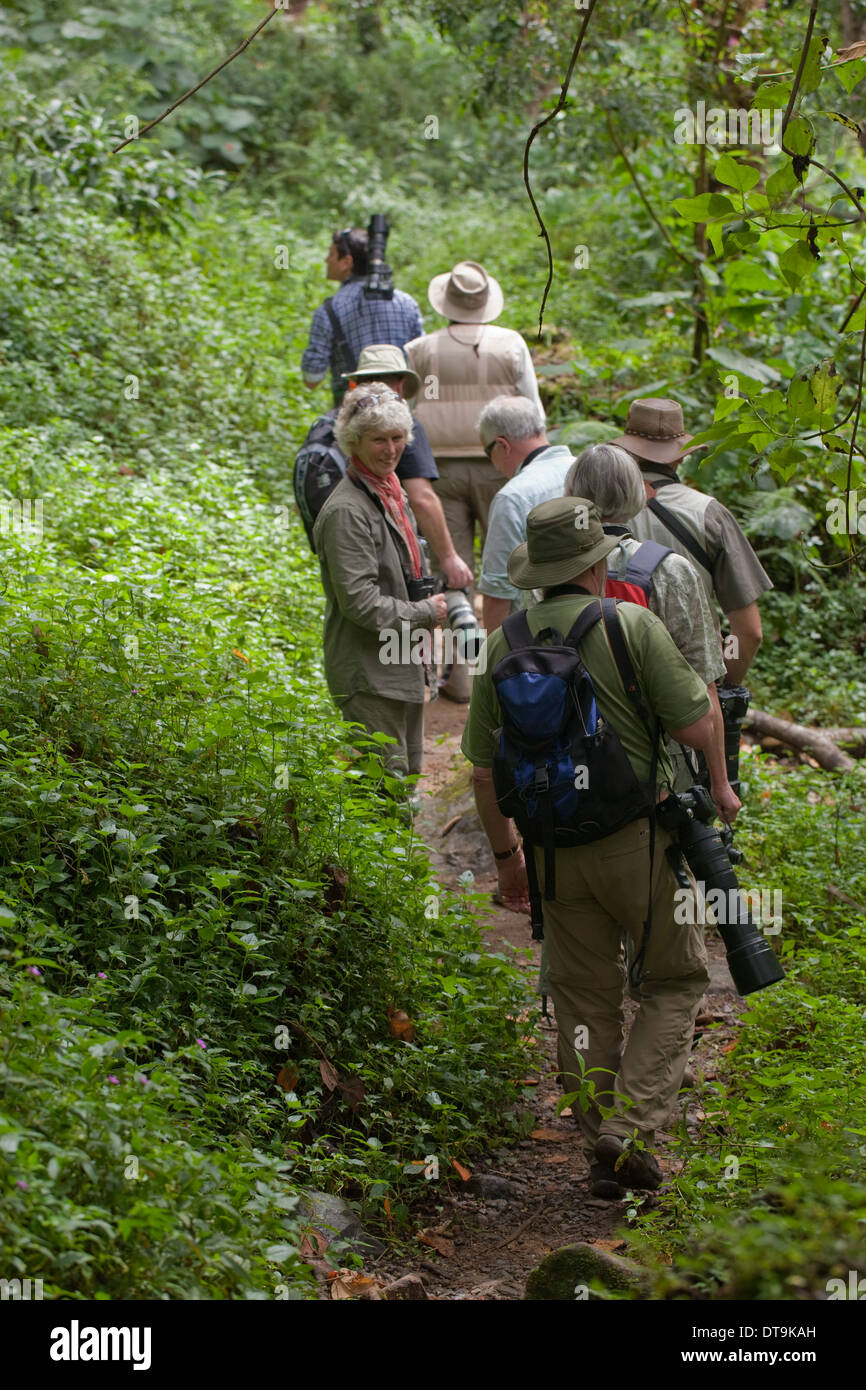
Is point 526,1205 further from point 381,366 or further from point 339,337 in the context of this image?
point 339,337

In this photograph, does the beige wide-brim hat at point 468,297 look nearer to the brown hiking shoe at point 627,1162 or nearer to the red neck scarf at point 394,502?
the red neck scarf at point 394,502

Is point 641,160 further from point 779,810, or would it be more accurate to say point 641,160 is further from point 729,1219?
point 729,1219

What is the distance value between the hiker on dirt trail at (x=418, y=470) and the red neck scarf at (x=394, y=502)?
0.90m

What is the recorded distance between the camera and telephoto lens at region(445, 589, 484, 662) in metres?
7.38

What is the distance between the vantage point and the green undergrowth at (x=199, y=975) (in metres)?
2.79

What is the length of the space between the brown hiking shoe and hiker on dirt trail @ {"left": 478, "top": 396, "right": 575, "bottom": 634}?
237cm

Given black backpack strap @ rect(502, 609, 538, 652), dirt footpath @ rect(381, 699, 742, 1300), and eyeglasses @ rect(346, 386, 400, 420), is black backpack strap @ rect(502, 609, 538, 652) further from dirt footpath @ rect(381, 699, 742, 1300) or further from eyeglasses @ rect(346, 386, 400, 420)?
eyeglasses @ rect(346, 386, 400, 420)

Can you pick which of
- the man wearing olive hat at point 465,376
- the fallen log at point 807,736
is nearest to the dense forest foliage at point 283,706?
the fallen log at point 807,736

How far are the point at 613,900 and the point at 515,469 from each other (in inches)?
89.4

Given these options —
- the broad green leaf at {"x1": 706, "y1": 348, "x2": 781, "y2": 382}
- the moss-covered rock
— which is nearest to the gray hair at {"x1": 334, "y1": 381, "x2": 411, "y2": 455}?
the moss-covered rock

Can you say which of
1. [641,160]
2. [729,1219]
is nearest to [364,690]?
[729,1219]
